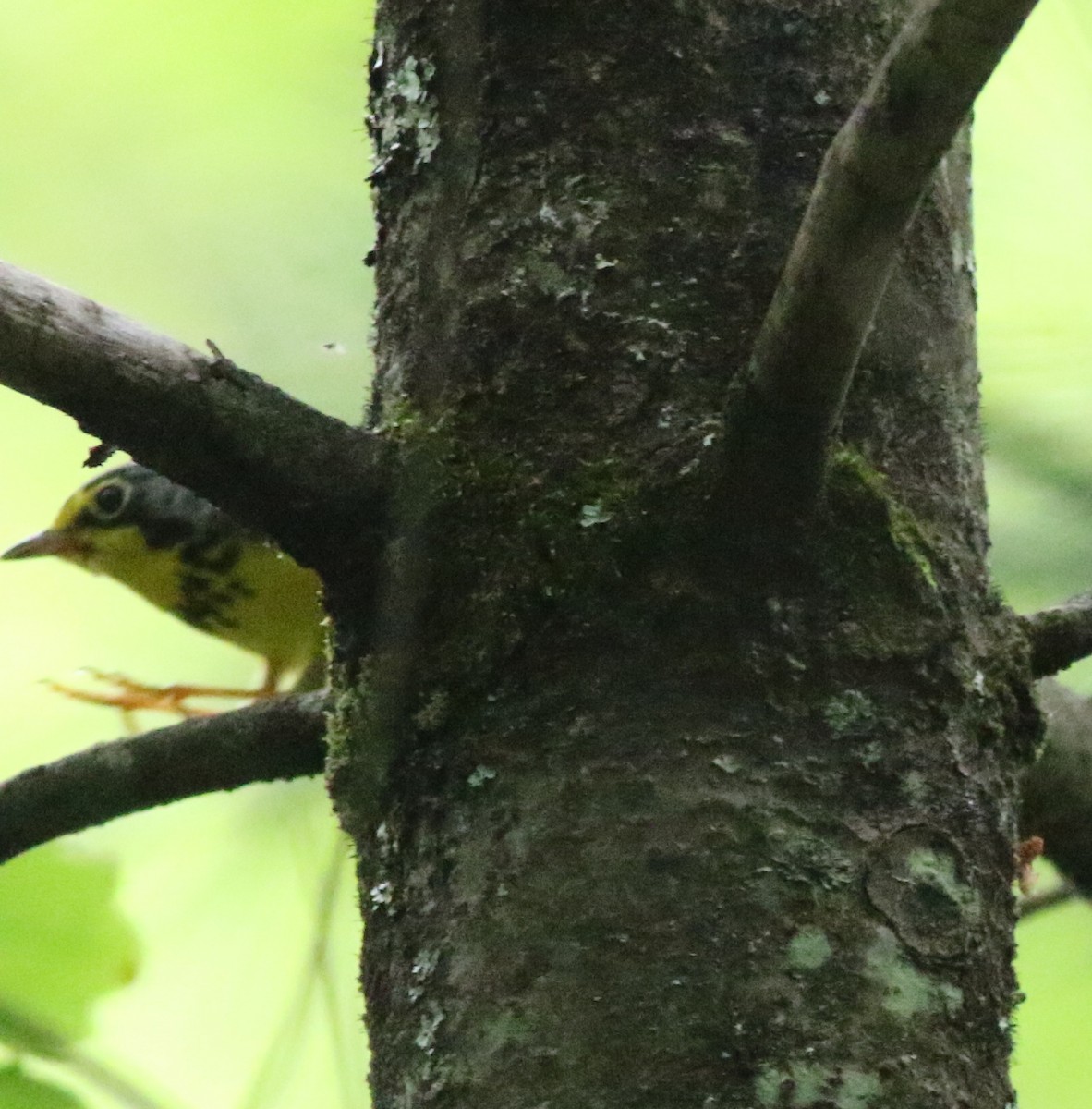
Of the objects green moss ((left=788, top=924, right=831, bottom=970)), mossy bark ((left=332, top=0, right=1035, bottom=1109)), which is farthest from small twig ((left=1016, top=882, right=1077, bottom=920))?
green moss ((left=788, top=924, right=831, bottom=970))

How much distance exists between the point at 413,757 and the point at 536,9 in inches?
22.1

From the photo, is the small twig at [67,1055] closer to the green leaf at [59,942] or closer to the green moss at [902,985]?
the green leaf at [59,942]

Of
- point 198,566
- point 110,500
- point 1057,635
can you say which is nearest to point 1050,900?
point 1057,635

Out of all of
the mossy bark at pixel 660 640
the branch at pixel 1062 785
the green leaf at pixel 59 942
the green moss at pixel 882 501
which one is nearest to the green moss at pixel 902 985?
the mossy bark at pixel 660 640

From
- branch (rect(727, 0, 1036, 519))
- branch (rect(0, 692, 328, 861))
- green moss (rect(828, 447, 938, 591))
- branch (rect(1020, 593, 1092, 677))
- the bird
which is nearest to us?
branch (rect(727, 0, 1036, 519))

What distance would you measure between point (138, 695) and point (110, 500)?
0.46 m

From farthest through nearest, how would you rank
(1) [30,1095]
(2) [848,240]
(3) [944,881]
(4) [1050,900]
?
(4) [1050,900]
(1) [30,1095]
(3) [944,881]
(2) [848,240]

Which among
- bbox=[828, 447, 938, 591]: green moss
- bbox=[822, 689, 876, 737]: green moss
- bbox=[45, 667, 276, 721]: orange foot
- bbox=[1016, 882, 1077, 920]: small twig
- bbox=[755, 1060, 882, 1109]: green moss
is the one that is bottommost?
bbox=[755, 1060, 882, 1109]: green moss

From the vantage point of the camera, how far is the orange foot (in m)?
2.16

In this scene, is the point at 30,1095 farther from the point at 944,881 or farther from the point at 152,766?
the point at 944,881

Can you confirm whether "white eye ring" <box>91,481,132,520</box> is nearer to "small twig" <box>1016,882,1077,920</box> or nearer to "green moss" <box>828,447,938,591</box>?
"small twig" <box>1016,882,1077,920</box>

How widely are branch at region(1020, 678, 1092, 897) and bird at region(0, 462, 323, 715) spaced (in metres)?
1.16

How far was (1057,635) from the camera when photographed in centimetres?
115

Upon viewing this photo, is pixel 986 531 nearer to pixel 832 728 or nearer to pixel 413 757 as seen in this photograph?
pixel 832 728
